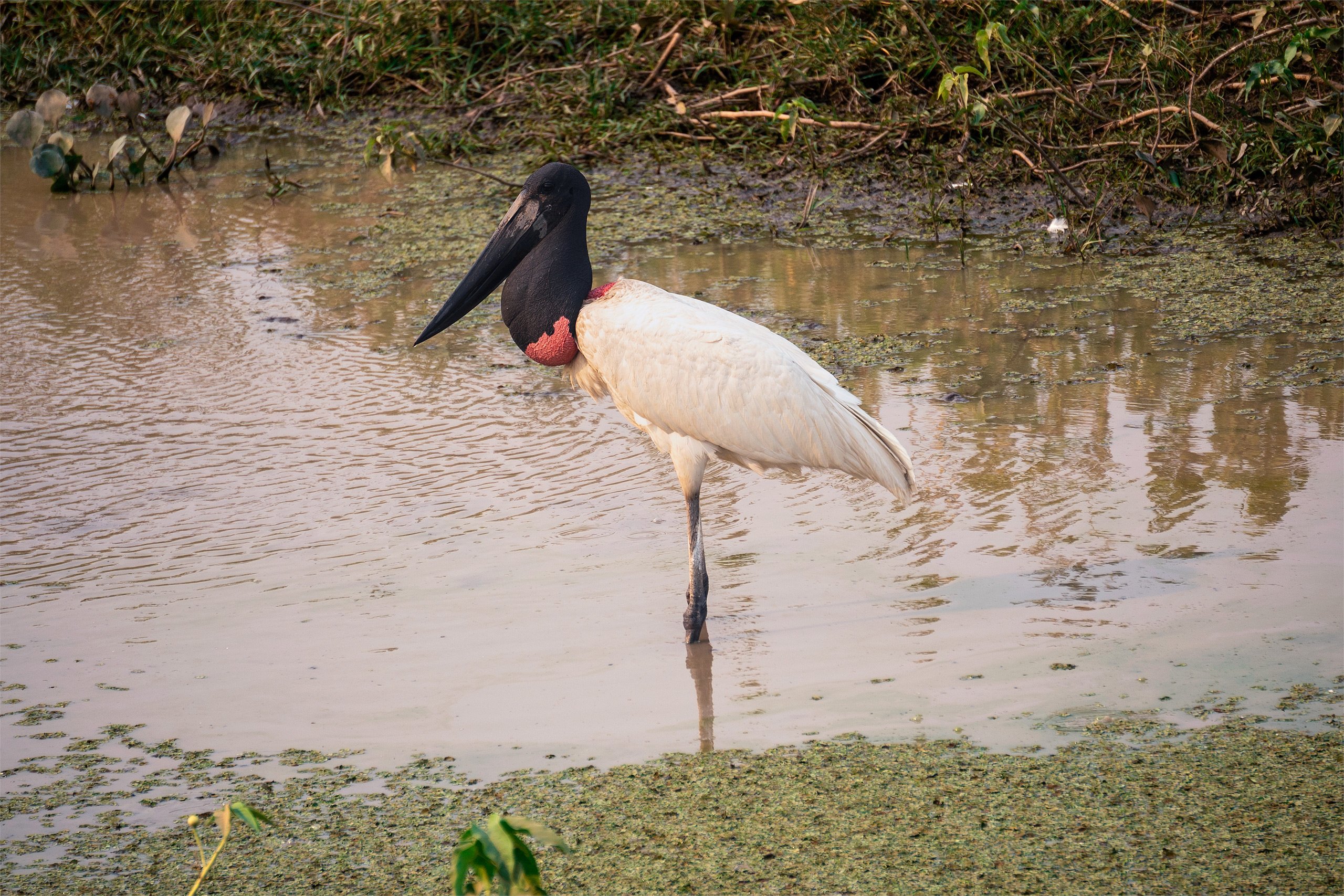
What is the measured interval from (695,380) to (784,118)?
3.18 meters

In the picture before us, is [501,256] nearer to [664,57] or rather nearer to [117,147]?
[664,57]

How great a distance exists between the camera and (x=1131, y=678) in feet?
8.95

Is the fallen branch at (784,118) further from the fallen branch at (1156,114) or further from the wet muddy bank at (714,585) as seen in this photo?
the fallen branch at (1156,114)

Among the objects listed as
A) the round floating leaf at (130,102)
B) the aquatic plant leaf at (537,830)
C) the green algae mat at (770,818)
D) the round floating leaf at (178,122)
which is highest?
the round floating leaf at (130,102)

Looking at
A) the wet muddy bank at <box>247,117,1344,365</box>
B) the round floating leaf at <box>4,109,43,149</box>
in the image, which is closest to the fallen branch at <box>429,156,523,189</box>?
the wet muddy bank at <box>247,117,1344,365</box>

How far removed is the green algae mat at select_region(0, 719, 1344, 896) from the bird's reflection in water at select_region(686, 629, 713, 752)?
8 cm

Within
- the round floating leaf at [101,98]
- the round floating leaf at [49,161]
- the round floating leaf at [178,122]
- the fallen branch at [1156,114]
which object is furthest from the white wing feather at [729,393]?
the round floating leaf at [101,98]

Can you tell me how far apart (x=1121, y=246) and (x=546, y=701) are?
11.8ft

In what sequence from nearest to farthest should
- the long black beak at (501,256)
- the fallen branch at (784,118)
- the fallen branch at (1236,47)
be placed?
the long black beak at (501,256) → the fallen branch at (1236,47) → the fallen branch at (784,118)

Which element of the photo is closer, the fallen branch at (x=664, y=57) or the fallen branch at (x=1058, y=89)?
the fallen branch at (x=1058, y=89)

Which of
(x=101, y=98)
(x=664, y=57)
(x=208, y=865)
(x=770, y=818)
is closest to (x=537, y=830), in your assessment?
(x=208, y=865)

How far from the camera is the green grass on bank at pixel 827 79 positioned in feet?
18.2

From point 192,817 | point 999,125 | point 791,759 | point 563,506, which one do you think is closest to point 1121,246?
point 999,125

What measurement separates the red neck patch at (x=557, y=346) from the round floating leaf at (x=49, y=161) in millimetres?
4713
